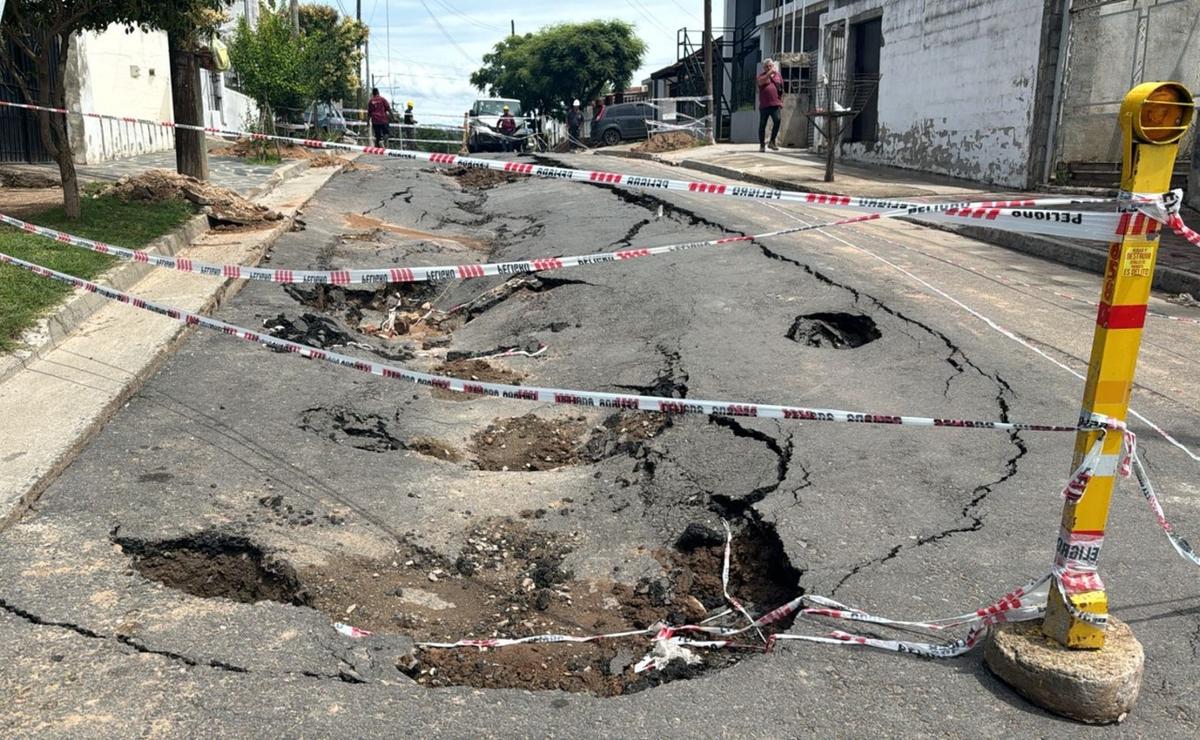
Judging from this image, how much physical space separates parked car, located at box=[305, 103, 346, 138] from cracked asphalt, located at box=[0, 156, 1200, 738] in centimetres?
2121

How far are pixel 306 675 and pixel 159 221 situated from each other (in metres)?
8.21

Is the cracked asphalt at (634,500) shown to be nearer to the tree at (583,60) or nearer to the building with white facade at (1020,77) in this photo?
the building with white facade at (1020,77)

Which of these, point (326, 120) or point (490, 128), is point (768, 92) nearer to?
point (490, 128)

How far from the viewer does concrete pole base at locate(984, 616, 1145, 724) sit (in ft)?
8.82

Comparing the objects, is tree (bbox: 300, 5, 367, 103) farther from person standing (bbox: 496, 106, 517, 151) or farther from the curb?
the curb

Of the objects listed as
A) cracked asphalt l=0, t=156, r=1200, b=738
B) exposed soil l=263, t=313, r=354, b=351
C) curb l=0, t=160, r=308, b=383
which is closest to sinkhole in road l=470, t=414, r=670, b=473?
cracked asphalt l=0, t=156, r=1200, b=738

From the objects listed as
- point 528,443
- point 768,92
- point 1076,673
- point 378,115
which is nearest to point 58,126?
point 528,443

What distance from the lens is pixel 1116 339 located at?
8.80 ft

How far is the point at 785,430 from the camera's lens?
5.02m

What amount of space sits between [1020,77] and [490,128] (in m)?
19.7

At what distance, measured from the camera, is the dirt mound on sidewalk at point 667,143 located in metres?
27.9

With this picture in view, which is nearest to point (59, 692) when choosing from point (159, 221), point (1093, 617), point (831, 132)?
point (1093, 617)

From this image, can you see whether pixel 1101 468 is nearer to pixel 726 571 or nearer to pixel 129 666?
pixel 726 571

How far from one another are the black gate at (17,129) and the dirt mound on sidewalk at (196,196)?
6.22 m
